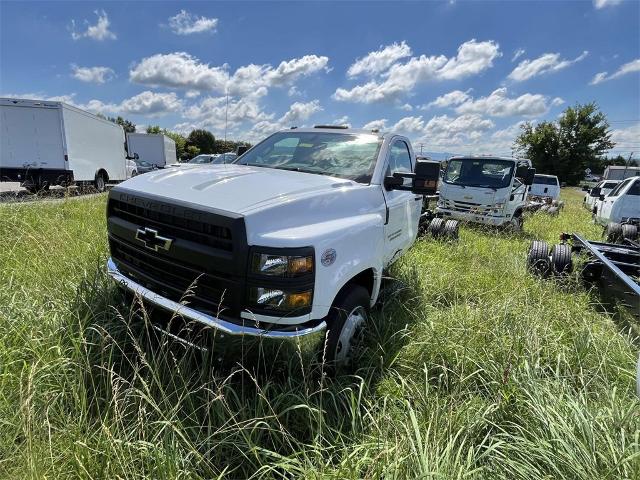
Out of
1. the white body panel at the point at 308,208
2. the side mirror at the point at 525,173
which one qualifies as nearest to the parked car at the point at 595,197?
the side mirror at the point at 525,173

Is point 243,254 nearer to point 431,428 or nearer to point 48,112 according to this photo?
→ point 431,428

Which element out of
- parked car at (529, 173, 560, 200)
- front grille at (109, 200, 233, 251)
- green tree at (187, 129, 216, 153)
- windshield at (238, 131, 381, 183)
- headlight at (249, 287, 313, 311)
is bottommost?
parked car at (529, 173, 560, 200)

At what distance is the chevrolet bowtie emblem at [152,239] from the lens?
2304 mm

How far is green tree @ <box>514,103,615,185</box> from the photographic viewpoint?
143 ft

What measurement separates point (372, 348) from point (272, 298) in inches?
52.0

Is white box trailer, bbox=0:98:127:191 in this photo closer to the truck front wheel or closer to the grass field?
the grass field

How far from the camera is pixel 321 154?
11.6ft

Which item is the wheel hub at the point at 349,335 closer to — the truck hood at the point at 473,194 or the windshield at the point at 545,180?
the truck hood at the point at 473,194

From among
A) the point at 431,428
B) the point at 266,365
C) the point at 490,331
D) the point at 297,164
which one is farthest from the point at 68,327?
the point at 490,331

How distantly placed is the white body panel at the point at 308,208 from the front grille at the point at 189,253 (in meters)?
0.08

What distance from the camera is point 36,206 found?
270 inches

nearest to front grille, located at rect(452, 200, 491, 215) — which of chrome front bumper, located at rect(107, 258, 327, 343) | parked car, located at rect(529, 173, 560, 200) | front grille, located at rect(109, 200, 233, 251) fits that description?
chrome front bumper, located at rect(107, 258, 327, 343)

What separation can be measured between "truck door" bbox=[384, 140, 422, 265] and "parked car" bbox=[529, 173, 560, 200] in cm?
2006

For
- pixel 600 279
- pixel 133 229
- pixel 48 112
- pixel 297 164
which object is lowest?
pixel 600 279
